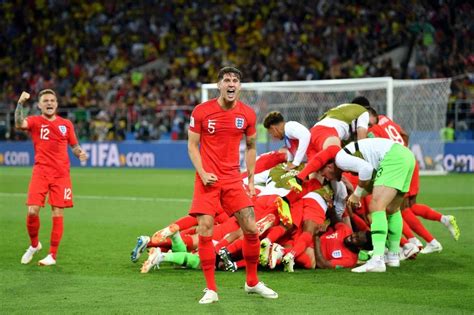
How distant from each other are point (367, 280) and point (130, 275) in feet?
8.45

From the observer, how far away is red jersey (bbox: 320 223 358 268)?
10273 mm

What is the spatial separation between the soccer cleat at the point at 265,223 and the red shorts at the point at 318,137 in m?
1.86

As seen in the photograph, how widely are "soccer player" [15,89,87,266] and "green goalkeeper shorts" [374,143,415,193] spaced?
151 inches

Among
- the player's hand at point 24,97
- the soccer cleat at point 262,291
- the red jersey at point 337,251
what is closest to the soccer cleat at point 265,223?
the red jersey at point 337,251

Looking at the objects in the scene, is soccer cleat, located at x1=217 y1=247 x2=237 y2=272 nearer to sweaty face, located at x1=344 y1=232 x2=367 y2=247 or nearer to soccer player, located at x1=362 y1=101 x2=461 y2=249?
sweaty face, located at x1=344 y1=232 x2=367 y2=247

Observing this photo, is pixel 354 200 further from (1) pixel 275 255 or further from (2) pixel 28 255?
(2) pixel 28 255

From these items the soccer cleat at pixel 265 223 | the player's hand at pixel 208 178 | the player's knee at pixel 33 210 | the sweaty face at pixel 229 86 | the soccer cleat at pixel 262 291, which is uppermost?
the sweaty face at pixel 229 86

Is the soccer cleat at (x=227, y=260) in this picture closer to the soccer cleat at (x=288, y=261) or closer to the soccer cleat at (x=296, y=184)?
the soccer cleat at (x=288, y=261)

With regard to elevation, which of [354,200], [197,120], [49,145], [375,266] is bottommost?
[375,266]

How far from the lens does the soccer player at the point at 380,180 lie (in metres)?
9.82

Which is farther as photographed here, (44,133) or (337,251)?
(44,133)

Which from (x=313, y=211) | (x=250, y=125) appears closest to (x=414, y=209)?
(x=313, y=211)

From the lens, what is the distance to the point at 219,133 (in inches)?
322

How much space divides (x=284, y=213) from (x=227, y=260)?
917mm
